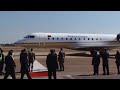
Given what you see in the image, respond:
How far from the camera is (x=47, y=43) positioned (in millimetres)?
43438

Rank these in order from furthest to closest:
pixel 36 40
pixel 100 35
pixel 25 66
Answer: pixel 100 35, pixel 36 40, pixel 25 66

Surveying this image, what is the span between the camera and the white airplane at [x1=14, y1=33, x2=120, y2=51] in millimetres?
43344

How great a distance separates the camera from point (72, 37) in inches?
1785

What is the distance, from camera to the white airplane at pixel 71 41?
4334 centimetres

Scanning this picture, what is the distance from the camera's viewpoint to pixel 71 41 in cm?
4509
